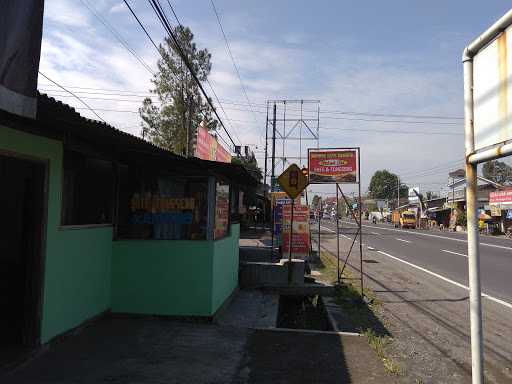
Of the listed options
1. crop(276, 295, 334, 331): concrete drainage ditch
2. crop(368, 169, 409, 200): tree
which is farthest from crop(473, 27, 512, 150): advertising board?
crop(368, 169, 409, 200): tree

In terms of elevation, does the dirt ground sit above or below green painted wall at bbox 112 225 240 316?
below

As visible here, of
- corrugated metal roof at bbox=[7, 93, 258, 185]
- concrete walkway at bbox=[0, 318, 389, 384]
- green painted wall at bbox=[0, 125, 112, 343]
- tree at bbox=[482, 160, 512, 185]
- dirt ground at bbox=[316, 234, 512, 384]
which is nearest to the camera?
corrugated metal roof at bbox=[7, 93, 258, 185]

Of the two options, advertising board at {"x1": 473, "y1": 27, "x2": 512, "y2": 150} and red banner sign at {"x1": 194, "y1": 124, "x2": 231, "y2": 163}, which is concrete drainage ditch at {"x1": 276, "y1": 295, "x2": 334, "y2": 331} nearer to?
advertising board at {"x1": 473, "y1": 27, "x2": 512, "y2": 150}

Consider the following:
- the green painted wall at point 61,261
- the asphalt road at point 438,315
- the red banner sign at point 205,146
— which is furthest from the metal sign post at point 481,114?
the red banner sign at point 205,146

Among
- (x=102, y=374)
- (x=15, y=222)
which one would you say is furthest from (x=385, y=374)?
(x=15, y=222)

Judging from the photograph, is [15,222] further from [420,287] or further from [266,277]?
[420,287]

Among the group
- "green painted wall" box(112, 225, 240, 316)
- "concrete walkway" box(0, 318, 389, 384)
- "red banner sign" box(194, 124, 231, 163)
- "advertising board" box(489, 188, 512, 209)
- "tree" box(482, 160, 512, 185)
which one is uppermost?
"tree" box(482, 160, 512, 185)

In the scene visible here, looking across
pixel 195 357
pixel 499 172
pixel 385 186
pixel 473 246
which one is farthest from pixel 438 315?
pixel 385 186

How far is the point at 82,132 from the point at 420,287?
9549mm

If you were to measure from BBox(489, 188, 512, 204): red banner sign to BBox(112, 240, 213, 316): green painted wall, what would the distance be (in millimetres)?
41346

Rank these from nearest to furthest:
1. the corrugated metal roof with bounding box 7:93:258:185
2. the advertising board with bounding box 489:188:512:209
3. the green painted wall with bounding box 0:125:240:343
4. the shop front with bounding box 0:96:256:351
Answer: the corrugated metal roof with bounding box 7:93:258:185, the shop front with bounding box 0:96:256:351, the green painted wall with bounding box 0:125:240:343, the advertising board with bounding box 489:188:512:209

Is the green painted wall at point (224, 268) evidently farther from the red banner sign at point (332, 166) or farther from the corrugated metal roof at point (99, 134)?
the red banner sign at point (332, 166)

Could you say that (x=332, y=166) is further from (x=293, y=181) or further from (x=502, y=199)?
(x=502, y=199)

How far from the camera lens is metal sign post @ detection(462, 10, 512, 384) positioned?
8.66ft
